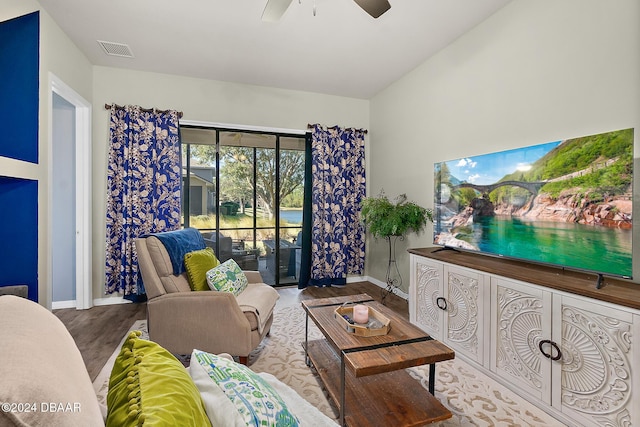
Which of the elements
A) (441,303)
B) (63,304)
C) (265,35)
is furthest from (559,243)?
(63,304)

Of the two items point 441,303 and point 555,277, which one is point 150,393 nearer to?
point 555,277

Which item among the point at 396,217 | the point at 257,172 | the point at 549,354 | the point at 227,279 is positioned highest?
the point at 257,172

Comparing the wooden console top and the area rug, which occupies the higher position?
the wooden console top

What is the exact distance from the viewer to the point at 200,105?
3809 mm

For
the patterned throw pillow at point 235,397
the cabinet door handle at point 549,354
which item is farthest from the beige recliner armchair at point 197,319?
the cabinet door handle at point 549,354

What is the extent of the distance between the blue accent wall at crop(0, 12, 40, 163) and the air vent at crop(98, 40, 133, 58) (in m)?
0.60

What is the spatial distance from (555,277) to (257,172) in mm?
3429

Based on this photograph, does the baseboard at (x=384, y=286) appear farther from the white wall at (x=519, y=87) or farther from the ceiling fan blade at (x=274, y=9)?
the ceiling fan blade at (x=274, y=9)

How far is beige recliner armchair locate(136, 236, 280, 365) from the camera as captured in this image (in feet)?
6.79

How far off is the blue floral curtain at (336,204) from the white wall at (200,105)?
0.31 meters

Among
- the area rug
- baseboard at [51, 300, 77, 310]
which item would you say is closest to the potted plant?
the area rug

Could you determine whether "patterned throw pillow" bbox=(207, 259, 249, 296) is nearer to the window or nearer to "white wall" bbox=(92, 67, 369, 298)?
the window

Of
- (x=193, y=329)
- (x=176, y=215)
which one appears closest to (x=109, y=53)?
(x=176, y=215)

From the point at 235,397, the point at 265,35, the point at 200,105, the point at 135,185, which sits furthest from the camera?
the point at 200,105
